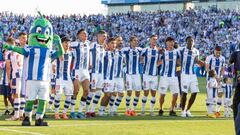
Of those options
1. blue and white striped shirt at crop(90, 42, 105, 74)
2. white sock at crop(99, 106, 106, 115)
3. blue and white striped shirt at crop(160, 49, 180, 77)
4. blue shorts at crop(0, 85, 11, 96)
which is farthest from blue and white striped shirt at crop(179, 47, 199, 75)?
blue shorts at crop(0, 85, 11, 96)

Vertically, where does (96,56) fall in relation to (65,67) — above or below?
above

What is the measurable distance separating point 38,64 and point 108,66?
435cm

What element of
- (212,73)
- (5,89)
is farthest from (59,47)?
(212,73)

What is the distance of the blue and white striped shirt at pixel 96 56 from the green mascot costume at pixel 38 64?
3.20 meters

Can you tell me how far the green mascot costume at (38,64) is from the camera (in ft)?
46.9

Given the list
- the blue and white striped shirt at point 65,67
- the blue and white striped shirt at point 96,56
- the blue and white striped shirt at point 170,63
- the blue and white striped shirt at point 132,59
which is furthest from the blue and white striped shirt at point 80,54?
the blue and white striped shirt at point 170,63

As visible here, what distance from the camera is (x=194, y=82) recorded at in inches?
738

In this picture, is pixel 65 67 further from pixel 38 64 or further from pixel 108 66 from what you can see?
pixel 38 64

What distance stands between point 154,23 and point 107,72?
47.4 metres

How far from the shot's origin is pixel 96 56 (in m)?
17.9

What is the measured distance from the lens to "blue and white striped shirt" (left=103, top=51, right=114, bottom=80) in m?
18.4

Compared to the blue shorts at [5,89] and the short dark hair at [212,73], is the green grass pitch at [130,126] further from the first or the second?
the short dark hair at [212,73]

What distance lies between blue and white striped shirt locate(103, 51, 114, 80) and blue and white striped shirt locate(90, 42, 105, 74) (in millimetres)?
278

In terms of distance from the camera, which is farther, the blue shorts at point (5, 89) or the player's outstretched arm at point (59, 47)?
the blue shorts at point (5, 89)
